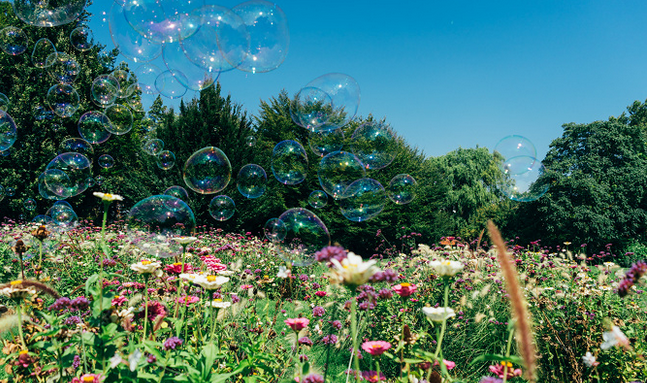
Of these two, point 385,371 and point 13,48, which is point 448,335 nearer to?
point 385,371

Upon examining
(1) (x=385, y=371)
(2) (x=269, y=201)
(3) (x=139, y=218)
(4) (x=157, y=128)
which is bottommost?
(1) (x=385, y=371)

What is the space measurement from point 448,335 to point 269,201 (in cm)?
1061

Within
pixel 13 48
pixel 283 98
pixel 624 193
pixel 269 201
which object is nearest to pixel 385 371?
pixel 13 48

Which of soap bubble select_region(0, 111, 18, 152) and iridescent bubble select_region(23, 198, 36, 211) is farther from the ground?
soap bubble select_region(0, 111, 18, 152)

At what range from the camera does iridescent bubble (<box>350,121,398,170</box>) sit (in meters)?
6.41

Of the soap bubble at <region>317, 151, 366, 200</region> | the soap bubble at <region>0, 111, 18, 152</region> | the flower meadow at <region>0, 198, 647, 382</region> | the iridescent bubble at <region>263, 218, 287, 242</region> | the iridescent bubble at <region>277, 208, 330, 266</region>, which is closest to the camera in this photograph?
the flower meadow at <region>0, 198, 647, 382</region>

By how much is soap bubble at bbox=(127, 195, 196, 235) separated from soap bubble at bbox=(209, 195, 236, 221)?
160 inches

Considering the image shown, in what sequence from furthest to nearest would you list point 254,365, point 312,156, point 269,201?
1. point 312,156
2. point 269,201
3. point 254,365

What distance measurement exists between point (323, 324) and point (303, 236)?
117 centimetres

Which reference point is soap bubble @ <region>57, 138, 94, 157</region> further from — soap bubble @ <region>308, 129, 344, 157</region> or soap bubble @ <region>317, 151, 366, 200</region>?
soap bubble @ <region>317, 151, 366, 200</region>

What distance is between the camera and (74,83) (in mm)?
15430

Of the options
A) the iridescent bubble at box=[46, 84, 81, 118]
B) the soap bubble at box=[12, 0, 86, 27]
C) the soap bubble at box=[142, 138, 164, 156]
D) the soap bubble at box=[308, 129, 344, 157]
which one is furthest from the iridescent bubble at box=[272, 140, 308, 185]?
the iridescent bubble at box=[46, 84, 81, 118]

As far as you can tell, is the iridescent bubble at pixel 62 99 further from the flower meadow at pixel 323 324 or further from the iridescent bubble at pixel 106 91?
the flower meadow at pixel 323 324

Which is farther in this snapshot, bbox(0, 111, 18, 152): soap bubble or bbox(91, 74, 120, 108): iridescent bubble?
bbox(91, 74, 120, 108): iridescent bubble
